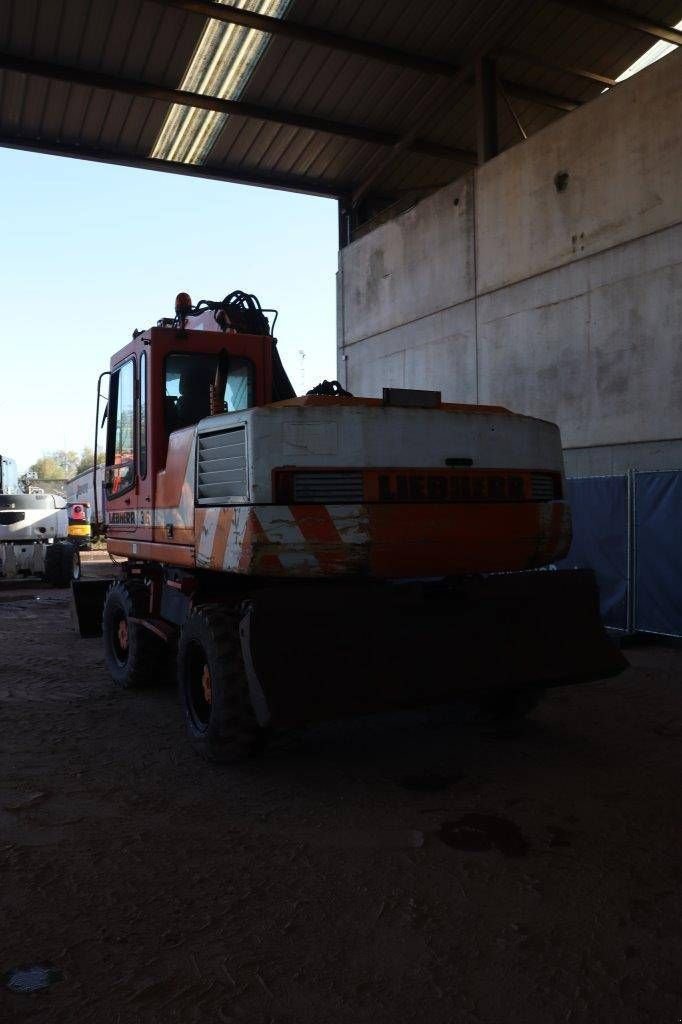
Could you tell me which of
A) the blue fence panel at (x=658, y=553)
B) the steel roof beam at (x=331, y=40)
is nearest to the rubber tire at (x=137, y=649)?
the blue fence panel at (x=658, y=553)

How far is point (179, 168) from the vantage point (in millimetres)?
15914

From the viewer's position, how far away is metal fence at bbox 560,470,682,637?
9031 mm

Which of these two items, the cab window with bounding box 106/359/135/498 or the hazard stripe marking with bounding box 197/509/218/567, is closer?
the hazard stripe marking with bounding box 197/509/218/567

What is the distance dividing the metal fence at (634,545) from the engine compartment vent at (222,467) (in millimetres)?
4979

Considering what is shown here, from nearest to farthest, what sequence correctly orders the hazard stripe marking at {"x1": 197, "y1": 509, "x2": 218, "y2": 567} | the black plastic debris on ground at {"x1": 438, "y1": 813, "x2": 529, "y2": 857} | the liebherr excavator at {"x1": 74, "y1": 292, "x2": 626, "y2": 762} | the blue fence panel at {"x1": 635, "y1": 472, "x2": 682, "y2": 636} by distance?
the black plastic debris on ground at {"x1": 438, "y1": 813, "x2": 529, "y2": 857} < the liebherr excavator at {"x1": 74, "y1": 292, "x2": 626, "y2": 762} < the hazard stripe marking at {"x1": 197, "y1": 509, "x2": 218, "y2": 567} < the blue fence panel at {"x1": 635, "y1": 472, "x2": 682, "y2": 636}

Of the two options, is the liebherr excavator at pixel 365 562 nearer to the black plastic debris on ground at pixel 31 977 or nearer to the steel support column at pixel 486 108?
the black plastic debris on ground at pixel 31 977

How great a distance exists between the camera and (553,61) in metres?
14.5

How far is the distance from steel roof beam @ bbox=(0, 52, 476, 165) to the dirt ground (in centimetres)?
1154

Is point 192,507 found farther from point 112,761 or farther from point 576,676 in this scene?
point 576,676

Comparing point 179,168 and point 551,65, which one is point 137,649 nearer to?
point 179,168

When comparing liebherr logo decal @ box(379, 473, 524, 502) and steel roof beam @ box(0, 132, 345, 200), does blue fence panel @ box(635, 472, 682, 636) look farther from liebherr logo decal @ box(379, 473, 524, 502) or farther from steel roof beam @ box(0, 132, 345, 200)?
steel roof beam @ box(0, 132, 345, 200)

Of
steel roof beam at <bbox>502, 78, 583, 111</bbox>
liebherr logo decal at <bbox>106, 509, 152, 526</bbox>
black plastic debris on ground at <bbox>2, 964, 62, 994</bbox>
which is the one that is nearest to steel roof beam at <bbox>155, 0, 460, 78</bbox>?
steel roof beam at <bbox>502, 78, 583, 111</bbox>

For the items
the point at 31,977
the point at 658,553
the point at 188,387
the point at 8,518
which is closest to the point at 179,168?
the point at 8,518

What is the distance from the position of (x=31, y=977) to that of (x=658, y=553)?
7982 millimetres
